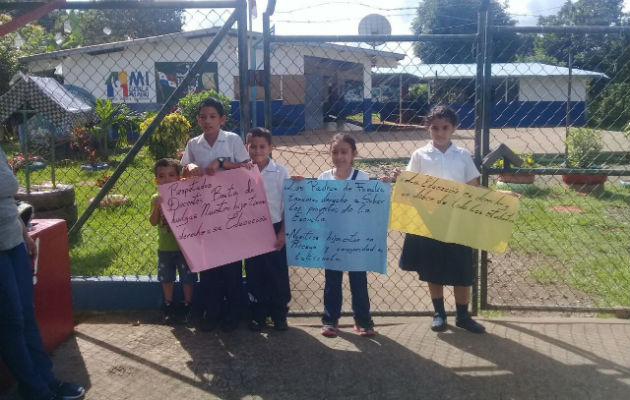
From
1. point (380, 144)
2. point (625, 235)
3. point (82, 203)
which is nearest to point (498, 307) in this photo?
point (625, 235)

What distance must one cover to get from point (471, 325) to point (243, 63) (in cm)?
226

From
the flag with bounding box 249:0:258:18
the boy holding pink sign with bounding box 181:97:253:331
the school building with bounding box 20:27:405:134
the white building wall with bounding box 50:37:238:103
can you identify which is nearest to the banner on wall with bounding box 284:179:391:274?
the boy holding pink sign with bounding box 181:97:253:331

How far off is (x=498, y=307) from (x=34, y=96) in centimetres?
1105

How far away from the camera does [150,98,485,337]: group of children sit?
3.75m

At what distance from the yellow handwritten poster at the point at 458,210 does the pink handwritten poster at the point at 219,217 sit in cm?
87

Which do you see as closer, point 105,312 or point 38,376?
point 38,376

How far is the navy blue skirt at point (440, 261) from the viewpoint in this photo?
3.83 meters

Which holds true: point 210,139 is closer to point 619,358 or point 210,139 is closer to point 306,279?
point 306,279

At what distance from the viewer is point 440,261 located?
12.6 ft

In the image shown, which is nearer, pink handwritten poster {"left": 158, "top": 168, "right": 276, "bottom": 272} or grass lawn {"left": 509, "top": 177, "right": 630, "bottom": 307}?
pink handwritten poster {"left": 158, "top": 168, "right": 276, "bottom": 272}

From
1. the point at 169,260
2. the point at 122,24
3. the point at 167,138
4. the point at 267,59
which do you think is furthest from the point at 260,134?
the point at 122,24

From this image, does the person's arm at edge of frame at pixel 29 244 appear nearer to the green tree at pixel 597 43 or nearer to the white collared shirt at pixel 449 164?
the white collared shirt at pixel 449 164

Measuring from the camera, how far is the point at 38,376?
2.98 metres

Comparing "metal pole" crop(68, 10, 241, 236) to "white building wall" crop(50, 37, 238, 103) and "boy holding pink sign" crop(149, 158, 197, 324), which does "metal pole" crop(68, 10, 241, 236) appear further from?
"white building wall" crop(50, 37, 238, 103)
